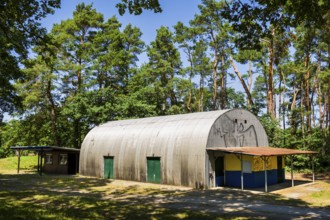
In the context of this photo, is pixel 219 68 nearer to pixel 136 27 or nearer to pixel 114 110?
pixel 136 27

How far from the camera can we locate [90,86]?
42.9 meters

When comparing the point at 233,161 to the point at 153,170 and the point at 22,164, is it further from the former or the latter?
the point at 22,164

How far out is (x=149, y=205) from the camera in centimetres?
1562

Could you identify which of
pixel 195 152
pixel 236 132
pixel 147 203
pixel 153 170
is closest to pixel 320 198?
pixel 195 152

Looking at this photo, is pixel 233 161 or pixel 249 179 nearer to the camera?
pixel 249 179

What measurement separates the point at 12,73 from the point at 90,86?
18.5m

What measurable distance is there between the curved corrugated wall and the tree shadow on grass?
2.46 m

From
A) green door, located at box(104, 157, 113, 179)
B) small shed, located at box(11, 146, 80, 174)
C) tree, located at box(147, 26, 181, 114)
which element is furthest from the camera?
tree, located at box(147, 26, 181, 114)

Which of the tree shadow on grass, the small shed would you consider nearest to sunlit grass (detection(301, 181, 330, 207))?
the tree shadow on grass

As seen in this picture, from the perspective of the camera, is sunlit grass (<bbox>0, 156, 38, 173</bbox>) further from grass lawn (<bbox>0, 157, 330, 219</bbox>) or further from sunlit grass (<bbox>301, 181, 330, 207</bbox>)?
sunlit grass (<bbox>301, 181, 330, 207</bbox>)

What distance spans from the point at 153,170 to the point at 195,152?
4.64m

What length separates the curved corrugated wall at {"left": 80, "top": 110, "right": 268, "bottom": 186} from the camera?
23.0 m

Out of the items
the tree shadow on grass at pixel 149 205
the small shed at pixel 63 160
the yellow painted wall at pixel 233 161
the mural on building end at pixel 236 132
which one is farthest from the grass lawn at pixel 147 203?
the small shed at pixel 63 160

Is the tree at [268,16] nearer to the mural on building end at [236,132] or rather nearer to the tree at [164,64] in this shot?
the mural on building end at [236,132]
